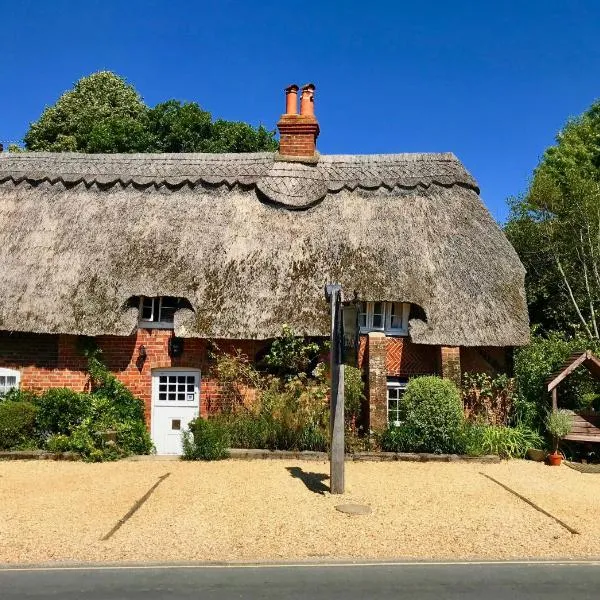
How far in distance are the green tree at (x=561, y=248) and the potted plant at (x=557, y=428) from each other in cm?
673

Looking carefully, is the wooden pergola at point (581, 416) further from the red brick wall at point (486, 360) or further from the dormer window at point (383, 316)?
the dormer window at point (383, 316)

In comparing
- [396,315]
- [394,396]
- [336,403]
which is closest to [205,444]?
[336,403]

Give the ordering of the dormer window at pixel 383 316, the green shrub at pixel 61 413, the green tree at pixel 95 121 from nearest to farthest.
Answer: the green shrub at pixel 61 413
the dormer window at pixel 383 316
the green tree at pixel 95 121

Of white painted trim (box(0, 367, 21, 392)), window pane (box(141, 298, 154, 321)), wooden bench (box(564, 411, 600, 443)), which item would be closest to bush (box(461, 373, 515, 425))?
wooden bench (box(564, 411, 600, 443))

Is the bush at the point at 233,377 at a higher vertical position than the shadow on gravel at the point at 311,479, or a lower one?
higher

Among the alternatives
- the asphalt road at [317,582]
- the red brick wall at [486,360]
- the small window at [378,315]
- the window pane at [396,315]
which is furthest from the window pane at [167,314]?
the asphalt road at [317,582]

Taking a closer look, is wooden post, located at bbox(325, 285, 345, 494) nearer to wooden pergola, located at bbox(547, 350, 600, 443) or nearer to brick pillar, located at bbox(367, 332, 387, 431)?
brick pillar, located at bbox(367, 332, 387, 431)

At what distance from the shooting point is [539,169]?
28.2 metres

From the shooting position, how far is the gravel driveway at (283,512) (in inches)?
286

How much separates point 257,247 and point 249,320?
2158mm

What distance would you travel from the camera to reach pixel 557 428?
1292 cm

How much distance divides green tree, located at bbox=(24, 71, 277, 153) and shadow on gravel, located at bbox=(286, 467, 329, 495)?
2050 centimetres

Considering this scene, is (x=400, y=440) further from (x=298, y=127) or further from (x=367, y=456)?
(x=298, y=127)

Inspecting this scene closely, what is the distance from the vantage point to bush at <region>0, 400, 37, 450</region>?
1276 cm
